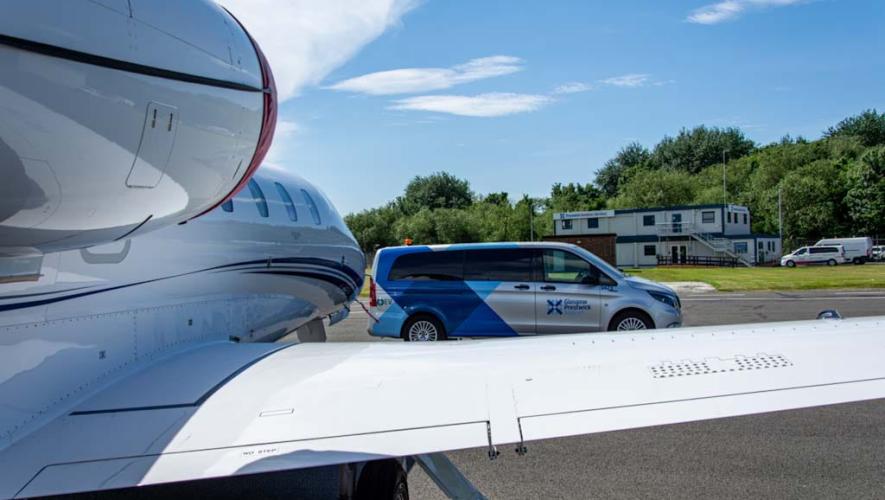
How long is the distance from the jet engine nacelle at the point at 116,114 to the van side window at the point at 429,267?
10.1m

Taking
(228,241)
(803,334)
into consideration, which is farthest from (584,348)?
(228,241)

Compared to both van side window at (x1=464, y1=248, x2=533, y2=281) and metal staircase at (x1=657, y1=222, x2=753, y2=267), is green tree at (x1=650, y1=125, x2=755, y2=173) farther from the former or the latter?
van side window at (x1=464, y1=248, x2=533, y2=281)

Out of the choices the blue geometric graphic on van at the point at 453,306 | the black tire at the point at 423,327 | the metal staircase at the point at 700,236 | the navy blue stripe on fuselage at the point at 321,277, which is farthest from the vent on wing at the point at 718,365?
the metal staircase at the point at 700,236

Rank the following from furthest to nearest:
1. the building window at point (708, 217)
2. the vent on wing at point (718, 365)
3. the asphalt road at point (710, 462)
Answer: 1. the building window at point (708, 217)
2. the asphalt road at point (710, 462)
3. the vent on wing at point (718, 365)


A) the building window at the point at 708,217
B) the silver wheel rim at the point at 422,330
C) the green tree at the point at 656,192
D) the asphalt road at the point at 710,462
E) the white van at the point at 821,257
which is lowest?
the white van at the point at 821,257

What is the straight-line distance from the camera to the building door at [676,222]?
183 feet

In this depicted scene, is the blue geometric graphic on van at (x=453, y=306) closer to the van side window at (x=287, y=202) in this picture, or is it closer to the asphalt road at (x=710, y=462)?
the van side window at (x=287, y=202)

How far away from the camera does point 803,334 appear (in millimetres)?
4012

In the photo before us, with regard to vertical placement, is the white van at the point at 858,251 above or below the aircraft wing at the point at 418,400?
below

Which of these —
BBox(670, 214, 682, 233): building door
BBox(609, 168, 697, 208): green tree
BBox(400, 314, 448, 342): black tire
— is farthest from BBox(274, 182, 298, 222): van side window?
BBox(609, 168, 697, 208): green tree

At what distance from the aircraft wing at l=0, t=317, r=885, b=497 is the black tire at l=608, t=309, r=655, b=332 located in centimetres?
779

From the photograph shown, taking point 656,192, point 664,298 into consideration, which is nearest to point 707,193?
point 656,192

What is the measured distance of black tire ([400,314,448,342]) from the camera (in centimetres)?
1248

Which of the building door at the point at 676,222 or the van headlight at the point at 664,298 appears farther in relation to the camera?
the building door at the point at 676,222
